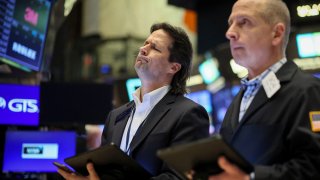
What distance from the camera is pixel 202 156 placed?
7.48 feet

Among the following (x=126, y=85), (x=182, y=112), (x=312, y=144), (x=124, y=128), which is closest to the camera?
(x=312, y=144)

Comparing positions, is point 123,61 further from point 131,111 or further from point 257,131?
point 257,131

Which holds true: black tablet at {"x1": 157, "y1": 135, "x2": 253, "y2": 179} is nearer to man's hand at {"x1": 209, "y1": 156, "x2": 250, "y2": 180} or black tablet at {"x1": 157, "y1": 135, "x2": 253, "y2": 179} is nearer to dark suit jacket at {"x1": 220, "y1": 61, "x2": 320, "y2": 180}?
man's hand at {"x1": 209, "y1": 156, "x2": 250, "y2": 180}

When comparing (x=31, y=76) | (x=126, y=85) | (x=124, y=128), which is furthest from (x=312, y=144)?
(x=126, y=85)

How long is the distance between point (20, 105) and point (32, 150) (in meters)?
0.42

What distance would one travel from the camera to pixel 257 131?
254cm

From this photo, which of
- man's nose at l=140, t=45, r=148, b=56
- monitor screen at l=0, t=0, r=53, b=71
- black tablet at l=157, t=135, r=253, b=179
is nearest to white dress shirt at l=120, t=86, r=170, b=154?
man's nose at l=140, t=45, r=148, b=56

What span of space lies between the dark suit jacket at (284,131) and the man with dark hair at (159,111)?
1.54 feet

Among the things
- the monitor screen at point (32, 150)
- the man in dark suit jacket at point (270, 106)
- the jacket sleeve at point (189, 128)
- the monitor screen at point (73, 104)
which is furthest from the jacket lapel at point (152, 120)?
the monitor screen at point (73, 104)

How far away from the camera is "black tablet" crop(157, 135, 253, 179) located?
218 centimetres

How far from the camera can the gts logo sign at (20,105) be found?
14.8 feet

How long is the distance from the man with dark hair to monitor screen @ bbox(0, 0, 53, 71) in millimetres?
1753

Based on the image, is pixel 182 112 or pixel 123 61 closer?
pixel 182 112

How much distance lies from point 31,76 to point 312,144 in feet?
11.4
